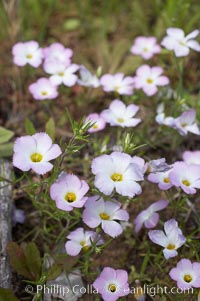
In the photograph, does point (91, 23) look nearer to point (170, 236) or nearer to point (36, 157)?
point (36, 157)

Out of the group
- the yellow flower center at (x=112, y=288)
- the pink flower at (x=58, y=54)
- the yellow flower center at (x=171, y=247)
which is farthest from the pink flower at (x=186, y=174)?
the pink flower at (x=58, y=54)

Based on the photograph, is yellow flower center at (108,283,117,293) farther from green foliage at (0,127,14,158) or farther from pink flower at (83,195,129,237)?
green foliage at (0,127,14,158)

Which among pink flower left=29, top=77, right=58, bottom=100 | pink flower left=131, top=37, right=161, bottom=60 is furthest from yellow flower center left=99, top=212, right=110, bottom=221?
pink flower left=131, top=37, right=161, bottom=60

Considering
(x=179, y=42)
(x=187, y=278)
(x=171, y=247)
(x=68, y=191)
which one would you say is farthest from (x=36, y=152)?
(x=179, y=42)

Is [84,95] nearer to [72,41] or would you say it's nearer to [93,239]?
[72,41]

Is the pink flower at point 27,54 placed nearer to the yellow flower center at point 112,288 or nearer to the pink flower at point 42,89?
the pink flower at point 42,89
